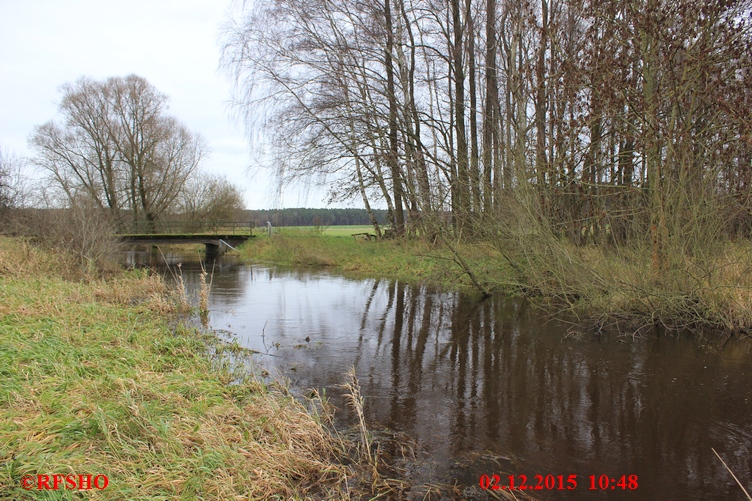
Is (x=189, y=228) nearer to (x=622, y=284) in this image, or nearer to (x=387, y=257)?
(x=387, y=257)

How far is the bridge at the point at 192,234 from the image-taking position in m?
27.9

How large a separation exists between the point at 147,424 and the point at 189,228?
32424 millimetres

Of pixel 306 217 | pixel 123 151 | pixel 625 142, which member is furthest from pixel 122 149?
pixel 625 142

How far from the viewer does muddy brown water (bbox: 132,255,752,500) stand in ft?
14.0

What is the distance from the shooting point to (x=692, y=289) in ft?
27.0

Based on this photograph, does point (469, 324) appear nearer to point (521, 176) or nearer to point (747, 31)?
point (521, 176)

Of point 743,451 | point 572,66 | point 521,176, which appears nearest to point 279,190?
point 521,176

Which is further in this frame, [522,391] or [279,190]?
[279,190]

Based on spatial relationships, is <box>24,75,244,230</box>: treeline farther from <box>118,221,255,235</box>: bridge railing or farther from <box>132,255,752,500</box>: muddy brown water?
<box>132,255,752,500</box>: muddy brown water

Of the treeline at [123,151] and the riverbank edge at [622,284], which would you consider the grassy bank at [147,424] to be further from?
the treeline at [123,151]

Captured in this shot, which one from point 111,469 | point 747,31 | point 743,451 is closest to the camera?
point 111,469

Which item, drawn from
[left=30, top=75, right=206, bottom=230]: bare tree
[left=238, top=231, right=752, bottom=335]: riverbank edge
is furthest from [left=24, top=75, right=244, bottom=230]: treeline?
[left=238, top=231, right=752, bottom=335]: riverbank edge

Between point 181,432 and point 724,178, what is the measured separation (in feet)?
28.2

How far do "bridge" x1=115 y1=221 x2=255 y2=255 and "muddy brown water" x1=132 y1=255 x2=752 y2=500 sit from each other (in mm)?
18556
